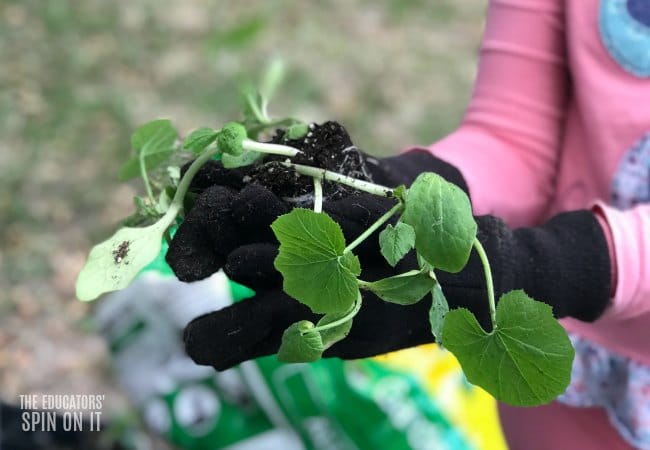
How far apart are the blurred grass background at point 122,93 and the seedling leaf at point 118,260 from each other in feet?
3.21

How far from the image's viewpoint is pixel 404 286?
442 mm

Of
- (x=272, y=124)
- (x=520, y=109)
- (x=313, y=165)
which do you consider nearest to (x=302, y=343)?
(x=313, y=165)

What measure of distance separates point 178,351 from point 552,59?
2.73 feet

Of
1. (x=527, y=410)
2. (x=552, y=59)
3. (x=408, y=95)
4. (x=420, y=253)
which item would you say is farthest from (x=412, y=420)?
(x=408, y=95)

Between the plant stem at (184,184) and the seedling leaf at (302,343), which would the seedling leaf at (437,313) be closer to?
the seedling leaf at (302,343)

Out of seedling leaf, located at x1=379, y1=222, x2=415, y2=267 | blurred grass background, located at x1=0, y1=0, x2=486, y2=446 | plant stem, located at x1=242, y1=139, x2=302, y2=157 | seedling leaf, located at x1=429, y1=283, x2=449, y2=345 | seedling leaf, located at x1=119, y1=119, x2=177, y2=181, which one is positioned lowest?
blurred grass background, located at x1=0, y1=0, x2=486, y2=446

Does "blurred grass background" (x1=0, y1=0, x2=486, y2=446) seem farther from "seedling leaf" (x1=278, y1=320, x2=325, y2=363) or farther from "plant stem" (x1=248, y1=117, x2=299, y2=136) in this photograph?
"seedling leaf" (x1=278, y1=320, x2=325, y2=363)

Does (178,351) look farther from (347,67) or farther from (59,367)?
(347,67)

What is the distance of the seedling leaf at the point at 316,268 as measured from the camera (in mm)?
406

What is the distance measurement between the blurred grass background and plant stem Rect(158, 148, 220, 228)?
39.2 inches

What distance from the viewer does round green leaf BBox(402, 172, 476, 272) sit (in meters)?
0.41

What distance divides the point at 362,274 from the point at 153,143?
21cm

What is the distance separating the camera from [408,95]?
2018 mm

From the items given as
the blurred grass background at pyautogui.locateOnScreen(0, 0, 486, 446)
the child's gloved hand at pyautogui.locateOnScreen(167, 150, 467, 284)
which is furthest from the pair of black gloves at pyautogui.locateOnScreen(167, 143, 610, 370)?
the blurred grass background at pyautogui.locateOnScreen(0, 0, 486, 446)
